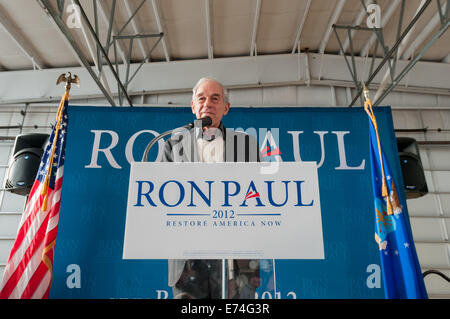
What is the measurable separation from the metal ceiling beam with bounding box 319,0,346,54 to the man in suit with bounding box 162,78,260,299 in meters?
4.70

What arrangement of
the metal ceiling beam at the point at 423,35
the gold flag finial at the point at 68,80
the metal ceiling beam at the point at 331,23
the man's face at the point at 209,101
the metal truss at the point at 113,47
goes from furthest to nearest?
the metal ceiling beam at the point at 423,35 → the metal ceiling beam at the point at 331,23 → the metal truss at the point at 113,47 → the gold flag finial at the point at 68,80 → the man's face at the point at 209,101

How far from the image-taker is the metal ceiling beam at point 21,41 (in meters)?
5.79

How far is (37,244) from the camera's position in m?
2.51

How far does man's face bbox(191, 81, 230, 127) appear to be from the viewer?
6.58 feet

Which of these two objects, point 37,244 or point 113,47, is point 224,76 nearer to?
point 113,47

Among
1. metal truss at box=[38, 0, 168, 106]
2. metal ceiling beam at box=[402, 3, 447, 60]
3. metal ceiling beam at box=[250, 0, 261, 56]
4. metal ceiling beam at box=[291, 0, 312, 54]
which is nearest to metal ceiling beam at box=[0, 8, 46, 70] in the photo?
metal truss at box=[38, 0, 168, 106]

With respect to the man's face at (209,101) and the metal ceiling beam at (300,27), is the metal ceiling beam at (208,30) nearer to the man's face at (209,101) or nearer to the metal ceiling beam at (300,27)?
the metal ceiling beam at (300,27)

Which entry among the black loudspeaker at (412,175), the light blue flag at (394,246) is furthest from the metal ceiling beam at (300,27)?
the light blue flag at (394,246)

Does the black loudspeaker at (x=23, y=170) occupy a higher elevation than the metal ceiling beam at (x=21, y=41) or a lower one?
lower

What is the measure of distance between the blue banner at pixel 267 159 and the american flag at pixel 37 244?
397mm

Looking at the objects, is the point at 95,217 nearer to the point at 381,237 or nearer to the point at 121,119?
the point at 121,119

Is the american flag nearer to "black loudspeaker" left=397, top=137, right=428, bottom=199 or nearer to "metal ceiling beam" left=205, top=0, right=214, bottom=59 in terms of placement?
"metal ceiling beam" left=205, top=0, right=214, bottom=59
